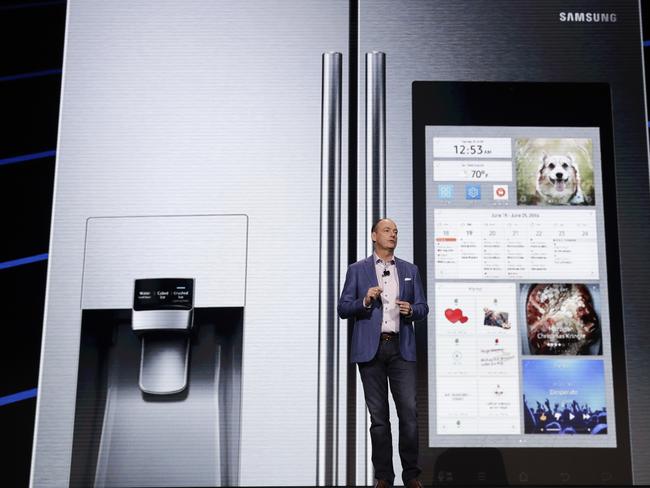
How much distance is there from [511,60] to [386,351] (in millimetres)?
1306

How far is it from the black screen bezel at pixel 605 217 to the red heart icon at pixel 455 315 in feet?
0.33

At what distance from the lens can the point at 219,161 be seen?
2.69 m

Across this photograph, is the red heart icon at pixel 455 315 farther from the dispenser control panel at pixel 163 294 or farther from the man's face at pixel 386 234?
the dispenser control panel at pixel 163 294

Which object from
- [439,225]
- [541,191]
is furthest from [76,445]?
[541,191]

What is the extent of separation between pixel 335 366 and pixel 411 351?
394 mm

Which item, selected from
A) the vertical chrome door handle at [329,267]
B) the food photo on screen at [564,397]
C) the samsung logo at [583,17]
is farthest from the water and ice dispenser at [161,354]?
the samsung logo at [583,17]

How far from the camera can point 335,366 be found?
253 cm

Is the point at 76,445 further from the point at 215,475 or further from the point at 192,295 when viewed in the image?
the point at 192,295

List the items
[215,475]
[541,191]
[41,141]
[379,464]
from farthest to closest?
1. [41,141]
2. [541,191]
3. [215,475]
4. [379,464]

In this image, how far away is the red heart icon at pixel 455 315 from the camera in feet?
8.47

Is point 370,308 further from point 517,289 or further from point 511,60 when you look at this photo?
point 511,60

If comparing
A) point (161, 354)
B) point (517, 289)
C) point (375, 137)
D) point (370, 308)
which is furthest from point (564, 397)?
point (161, 354)

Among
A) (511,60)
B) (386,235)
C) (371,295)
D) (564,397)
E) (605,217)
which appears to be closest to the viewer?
(371,295)

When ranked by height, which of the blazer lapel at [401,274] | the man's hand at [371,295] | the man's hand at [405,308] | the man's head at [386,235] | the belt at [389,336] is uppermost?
the man's head at [386,235]
